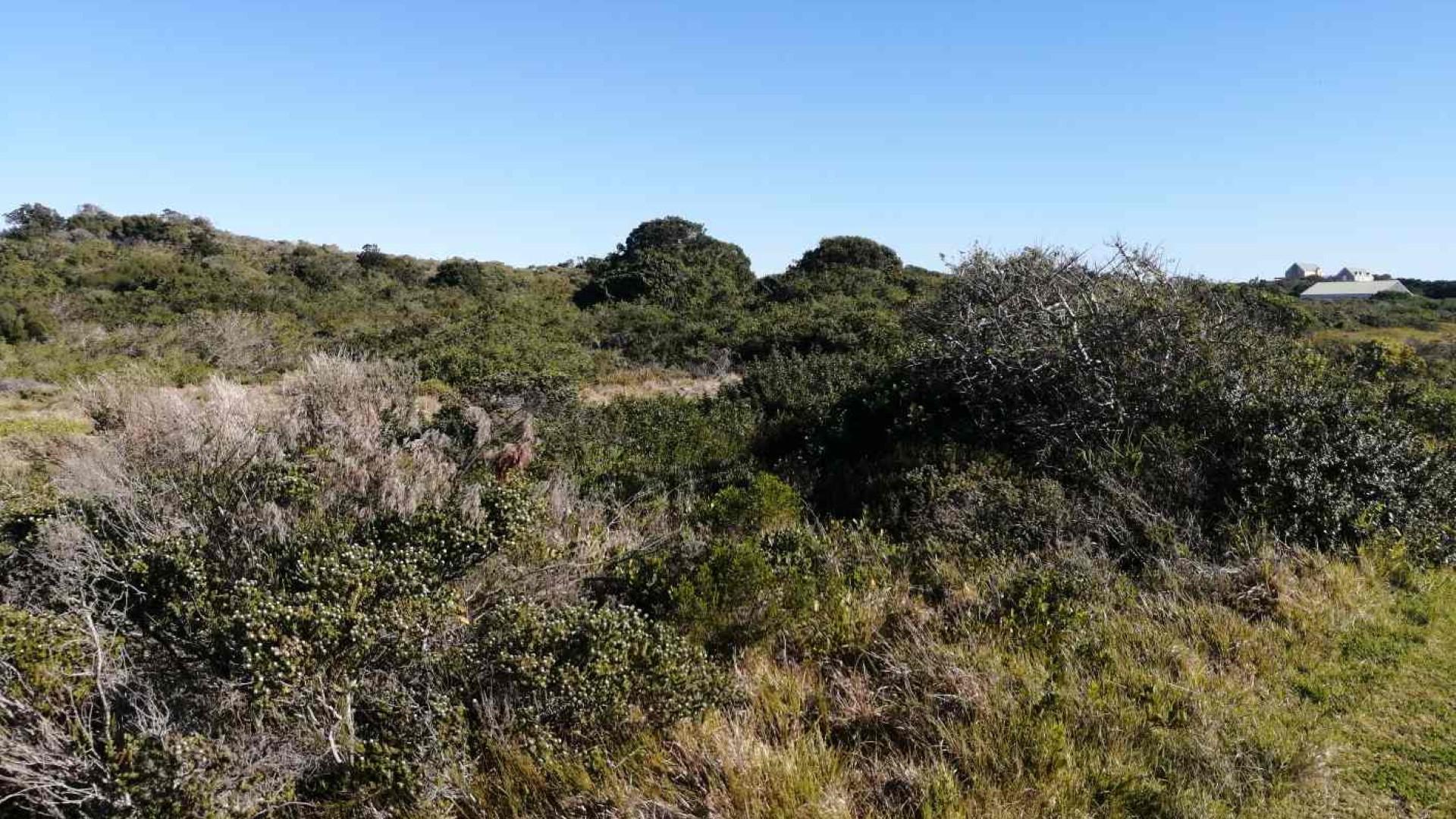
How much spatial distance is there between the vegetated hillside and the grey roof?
4388 cm

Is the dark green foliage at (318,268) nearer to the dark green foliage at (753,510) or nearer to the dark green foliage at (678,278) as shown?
the dark green foliage at (678,278)

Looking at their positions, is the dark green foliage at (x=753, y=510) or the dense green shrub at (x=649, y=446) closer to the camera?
the dark green foliage at (x=753, y=510)

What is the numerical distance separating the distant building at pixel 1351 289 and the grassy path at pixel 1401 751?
162ft

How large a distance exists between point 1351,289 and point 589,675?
63.5 metres

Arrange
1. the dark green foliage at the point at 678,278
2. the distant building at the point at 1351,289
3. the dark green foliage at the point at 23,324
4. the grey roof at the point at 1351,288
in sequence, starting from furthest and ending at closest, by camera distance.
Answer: the grey roof at the point at 1351,288 → the distant building at the point at 1351,289 → the dark green foliage at the point at 678,278 → the dark green foliage at the point at 23,324

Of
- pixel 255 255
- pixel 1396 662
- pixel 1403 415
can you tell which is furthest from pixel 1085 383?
pixel 255 255

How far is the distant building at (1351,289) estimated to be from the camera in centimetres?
4347

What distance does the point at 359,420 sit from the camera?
8141 mm

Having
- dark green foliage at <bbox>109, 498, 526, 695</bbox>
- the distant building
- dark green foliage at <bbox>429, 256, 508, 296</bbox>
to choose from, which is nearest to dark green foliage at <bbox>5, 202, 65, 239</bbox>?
dark green foliage at <bbox>429, 256, 508, 296</bbox>

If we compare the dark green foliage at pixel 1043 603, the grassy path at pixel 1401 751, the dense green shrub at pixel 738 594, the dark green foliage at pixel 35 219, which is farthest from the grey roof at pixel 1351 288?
the dark green foliage at pixel 35 219

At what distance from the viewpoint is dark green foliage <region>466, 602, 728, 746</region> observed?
339cm

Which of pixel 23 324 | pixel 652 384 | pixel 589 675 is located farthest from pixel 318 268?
pixel 589 675

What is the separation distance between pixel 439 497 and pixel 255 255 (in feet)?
120

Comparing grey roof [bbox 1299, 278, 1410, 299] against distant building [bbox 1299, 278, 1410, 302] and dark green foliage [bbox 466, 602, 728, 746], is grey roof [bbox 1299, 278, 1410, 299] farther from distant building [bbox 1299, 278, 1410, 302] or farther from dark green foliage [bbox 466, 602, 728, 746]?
dark green foliage [bbox 466, 602, 728, 746]
